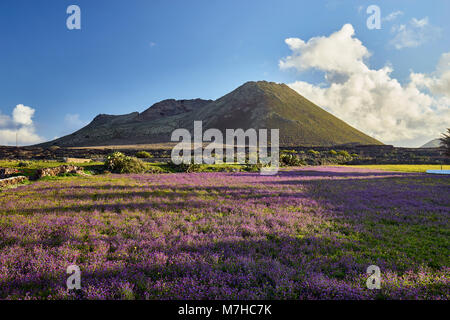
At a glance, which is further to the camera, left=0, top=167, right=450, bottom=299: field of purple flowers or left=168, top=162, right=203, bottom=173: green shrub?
left=168, top=162, right=203, bottom=173: green shrub

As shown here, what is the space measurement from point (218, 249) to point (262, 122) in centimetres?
12703

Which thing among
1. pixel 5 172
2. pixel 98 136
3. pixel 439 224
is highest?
pixel 98 136

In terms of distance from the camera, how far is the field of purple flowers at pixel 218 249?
11.5 ft

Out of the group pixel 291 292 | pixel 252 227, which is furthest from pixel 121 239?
pixel 291 292

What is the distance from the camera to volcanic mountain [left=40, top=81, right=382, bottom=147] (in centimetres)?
11583

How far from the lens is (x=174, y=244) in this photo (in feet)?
16.9

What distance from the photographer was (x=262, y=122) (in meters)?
127

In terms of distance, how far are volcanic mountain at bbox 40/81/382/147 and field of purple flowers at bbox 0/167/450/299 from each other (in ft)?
310

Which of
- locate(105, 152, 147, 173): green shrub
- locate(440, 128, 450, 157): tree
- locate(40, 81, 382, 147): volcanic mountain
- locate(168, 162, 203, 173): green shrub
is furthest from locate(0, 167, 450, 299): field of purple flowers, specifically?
locate(40, 81, 382, 147): volcanic mountain

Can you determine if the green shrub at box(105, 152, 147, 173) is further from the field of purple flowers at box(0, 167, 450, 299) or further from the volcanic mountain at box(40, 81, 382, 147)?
the volcanic mountain at box(40, 81, 382, 147)

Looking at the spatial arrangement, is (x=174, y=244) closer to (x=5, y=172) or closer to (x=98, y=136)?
(x=5, y=172)
